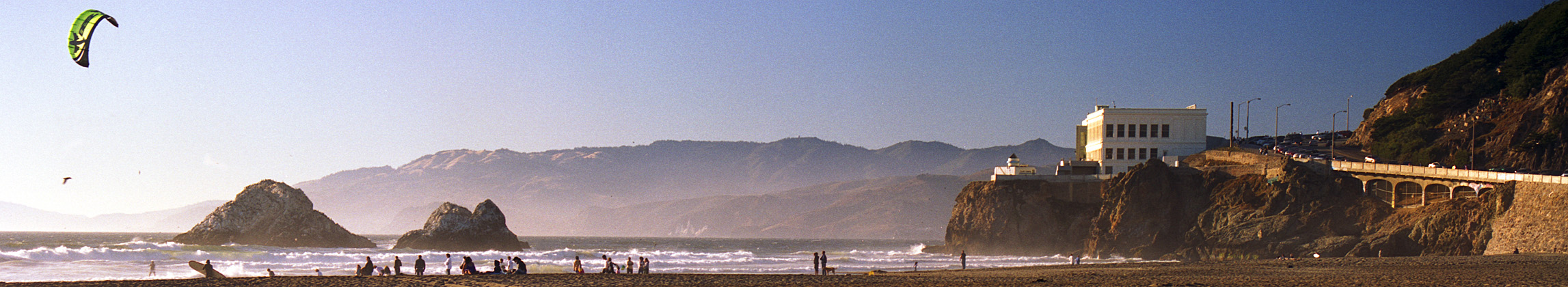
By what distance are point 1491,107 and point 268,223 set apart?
9300 centimetres

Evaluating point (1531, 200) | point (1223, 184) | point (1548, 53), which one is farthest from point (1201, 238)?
point (1548, 53)

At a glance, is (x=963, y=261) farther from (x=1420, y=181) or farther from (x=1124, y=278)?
(x=1420, y=181)

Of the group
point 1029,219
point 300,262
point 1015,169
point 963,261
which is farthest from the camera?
point 1015,169

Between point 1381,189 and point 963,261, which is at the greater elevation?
point 1381,189

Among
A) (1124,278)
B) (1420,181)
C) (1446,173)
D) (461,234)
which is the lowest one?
(461,234)

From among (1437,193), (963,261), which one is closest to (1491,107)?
(1437,193)

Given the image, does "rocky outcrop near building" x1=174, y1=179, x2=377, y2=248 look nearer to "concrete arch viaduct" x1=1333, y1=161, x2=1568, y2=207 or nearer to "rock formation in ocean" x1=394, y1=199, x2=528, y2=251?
"rock formation in ocean" x1=394, y1=199, x2=528, y2=251

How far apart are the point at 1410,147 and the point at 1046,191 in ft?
81.2

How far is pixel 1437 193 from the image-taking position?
60031 mm

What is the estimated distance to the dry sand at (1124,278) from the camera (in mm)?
31328

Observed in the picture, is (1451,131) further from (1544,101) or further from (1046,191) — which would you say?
(1046,191)

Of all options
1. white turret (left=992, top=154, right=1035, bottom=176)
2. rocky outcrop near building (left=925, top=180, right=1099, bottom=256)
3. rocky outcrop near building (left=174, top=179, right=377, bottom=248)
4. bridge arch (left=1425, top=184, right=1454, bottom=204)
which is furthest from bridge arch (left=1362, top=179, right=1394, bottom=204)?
rocky outcrop near building (left=174, top=179, right=377, bottom=248)

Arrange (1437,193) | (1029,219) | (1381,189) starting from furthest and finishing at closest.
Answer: (1029,219) → (1381,189) → (1437,193)

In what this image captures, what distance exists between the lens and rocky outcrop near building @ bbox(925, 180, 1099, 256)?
77750 mm
